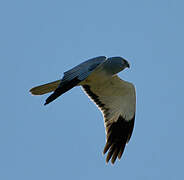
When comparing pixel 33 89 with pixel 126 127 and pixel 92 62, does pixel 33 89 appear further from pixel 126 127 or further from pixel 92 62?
pixel 126 127

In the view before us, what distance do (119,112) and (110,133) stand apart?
0.55 m

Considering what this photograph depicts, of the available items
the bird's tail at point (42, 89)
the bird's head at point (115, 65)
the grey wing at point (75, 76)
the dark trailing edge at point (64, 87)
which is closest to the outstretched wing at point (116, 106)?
the bird's head at point (115, 65)

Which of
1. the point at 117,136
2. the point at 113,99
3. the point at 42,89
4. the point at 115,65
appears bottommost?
the point at 117,136

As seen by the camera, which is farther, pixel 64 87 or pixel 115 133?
pixel 115 133

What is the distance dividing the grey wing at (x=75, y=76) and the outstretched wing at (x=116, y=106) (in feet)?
5.09

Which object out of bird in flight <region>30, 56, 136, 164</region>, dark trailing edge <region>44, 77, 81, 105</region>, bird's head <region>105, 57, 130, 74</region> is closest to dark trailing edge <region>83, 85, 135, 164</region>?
bird in flight <region>30, 56, 136, 164</region>

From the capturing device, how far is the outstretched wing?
11336 millimetres

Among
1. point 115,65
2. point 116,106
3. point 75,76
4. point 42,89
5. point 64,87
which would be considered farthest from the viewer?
→ point 116,106

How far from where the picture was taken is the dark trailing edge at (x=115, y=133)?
439 inches

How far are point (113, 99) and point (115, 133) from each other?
79 cm

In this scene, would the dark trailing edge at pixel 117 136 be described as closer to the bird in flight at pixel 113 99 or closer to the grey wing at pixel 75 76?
the bird in flight at pixel 113 99

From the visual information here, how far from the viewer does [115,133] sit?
451 inches

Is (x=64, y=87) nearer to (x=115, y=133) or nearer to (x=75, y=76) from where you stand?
(x=75, y=76)

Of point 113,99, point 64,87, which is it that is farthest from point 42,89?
point 64,87
